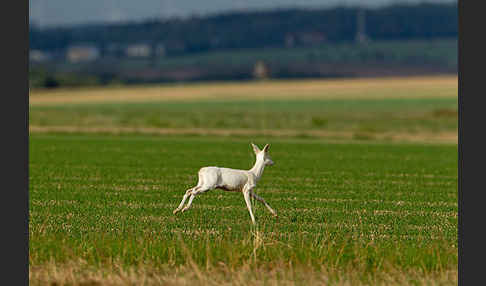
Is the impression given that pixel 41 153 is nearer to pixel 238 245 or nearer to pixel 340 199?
pixel 340 199

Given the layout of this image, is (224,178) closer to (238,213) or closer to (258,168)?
(258,168)

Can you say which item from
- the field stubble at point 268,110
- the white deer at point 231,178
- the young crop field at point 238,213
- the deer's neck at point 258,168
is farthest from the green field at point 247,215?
the field stubble at point 268,110

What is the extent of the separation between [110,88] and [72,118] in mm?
69245

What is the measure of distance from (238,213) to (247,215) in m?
0.41

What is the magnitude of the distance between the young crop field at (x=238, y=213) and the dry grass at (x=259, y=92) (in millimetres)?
65648

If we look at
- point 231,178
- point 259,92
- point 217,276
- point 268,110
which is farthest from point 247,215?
point 259,92

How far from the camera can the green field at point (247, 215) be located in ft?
48.1

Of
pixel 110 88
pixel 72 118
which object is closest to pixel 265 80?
pixel 110 88

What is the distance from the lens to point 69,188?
24562mm

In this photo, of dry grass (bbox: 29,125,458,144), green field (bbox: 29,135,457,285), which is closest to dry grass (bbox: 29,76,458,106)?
dry grass (bbox: 29,125,458,144)

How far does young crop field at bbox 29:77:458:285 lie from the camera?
A: 46.6 feet

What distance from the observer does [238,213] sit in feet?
64.7

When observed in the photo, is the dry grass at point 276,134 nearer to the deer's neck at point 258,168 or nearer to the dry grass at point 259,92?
the deer's neck at point 258,168

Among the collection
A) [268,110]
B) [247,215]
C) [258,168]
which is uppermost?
[268,110]
